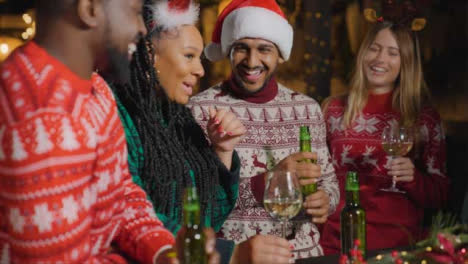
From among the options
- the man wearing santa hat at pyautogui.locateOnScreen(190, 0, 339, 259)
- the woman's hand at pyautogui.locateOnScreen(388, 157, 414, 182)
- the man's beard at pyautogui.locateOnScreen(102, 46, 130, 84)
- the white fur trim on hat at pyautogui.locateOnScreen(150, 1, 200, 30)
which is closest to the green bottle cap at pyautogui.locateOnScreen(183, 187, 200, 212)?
the man's beard at pyautogui.locateOnScreen(102, 46, 130, 84)

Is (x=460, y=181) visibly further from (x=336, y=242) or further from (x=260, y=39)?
(x=260, y=39)

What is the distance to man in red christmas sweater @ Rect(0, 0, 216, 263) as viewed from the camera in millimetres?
1080

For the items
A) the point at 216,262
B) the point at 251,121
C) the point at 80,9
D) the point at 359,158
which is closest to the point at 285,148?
the point at 251,121

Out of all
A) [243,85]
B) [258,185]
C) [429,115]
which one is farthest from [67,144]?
[429,115]

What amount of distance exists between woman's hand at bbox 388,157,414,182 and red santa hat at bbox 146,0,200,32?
1259mm

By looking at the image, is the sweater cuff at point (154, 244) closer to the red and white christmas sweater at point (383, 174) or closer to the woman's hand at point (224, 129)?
the woman's hand at point (224, 129)

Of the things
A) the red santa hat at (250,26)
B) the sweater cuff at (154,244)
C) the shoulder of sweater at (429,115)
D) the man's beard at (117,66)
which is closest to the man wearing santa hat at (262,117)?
the red santa hat at (250,26)

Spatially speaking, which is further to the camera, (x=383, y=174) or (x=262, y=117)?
(x=383, y=174)

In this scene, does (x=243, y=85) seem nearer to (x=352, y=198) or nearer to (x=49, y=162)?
(x=352, y=198)

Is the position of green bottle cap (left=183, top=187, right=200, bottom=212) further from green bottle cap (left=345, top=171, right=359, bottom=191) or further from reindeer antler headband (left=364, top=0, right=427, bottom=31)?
reindeer antler headband (left=364, top=0, right=427, bottom=31)

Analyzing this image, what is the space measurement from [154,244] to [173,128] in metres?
0.61

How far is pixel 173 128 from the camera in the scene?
193 centimetres

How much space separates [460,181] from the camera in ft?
10.6

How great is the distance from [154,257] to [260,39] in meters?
1.37
